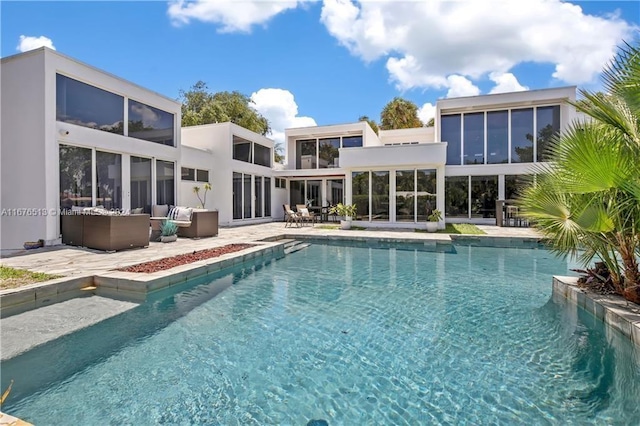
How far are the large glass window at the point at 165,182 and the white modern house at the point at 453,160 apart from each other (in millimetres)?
7175

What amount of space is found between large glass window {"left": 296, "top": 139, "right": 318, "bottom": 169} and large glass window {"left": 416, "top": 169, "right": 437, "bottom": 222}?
847cm

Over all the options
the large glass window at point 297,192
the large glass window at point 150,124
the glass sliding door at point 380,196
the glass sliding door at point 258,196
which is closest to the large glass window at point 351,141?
the large glass window at point 297,192

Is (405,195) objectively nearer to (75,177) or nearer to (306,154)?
(306,154)

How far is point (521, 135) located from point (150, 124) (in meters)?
17.0

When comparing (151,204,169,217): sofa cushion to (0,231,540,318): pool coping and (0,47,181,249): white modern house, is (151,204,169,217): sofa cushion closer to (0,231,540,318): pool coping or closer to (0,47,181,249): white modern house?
(0,47,181,249): white modern house

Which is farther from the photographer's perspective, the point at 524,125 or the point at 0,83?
the point at 524,125

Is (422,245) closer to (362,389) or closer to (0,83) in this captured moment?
(362,389)

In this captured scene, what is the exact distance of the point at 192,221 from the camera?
448 inches

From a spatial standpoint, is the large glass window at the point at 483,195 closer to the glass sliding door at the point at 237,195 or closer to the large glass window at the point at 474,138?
the large glass window at the point at 474,138

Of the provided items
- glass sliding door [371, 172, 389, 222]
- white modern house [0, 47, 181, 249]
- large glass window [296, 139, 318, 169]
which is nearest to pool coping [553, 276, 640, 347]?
glass sliding door [371, 172, 389, 222]

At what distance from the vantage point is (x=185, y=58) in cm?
1784

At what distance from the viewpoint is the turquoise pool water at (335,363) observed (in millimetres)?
2729

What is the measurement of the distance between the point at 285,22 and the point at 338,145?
917 centimetres

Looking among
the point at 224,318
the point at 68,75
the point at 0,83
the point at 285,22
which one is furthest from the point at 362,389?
the point at 285,22
